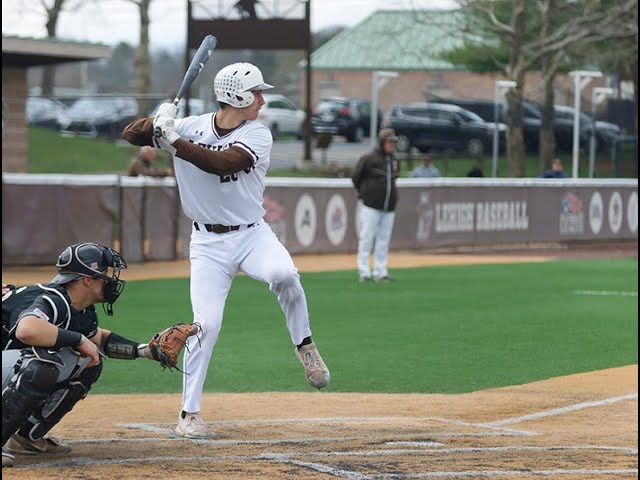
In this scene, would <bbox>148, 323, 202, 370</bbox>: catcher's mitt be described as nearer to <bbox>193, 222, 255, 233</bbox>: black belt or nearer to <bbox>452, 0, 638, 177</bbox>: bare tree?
<bbox>193, 222, 255, 233</bbox>: black belt

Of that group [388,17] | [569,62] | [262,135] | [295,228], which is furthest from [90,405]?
[388,17]

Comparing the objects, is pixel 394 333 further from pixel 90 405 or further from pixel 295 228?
pixel 295 228

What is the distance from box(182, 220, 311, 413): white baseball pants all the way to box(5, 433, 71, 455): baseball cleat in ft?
2.72

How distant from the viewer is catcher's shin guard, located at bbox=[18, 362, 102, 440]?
6707 mm

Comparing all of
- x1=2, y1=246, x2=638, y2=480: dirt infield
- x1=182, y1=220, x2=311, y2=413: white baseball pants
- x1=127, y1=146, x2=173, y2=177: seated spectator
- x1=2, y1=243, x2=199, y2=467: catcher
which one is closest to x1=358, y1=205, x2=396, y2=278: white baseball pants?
x1=127, y1=146, x2=173, y2=177: seated spectator

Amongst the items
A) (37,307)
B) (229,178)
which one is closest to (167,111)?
(229,178)

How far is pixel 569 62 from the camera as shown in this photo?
43750 millimetres

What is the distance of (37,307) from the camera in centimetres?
634

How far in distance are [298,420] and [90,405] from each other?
1738mm

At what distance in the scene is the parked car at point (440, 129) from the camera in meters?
42.8

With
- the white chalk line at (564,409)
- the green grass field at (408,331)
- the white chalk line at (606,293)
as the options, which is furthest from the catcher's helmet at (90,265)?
the white chalk line at (606,293)

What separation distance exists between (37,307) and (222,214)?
5.04 feet

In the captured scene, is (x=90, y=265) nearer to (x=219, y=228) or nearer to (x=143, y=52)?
(x=219, y=228)

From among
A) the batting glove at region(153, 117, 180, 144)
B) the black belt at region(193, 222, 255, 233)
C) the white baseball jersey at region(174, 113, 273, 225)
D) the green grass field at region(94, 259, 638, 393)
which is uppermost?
the batting glove at region(153, 117, 180, 144)
